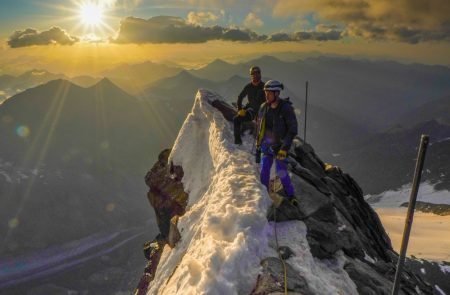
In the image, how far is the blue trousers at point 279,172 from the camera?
57.9 ft

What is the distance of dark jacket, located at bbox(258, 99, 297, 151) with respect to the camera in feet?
55.8

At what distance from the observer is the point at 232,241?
13.7 m

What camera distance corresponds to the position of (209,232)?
14.8 meters

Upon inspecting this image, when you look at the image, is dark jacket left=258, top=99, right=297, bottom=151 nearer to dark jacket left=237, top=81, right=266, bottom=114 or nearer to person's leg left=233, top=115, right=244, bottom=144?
dark jacket left=237, top=81, right=266, bottom=114

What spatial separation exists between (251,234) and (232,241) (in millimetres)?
857

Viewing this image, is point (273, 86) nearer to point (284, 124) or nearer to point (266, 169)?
point (284, 124)

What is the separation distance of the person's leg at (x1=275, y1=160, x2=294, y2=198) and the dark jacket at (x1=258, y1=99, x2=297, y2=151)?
29.0 inches

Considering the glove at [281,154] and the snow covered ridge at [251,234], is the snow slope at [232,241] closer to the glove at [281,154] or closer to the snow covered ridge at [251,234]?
the snow covered ridge at [251,234]

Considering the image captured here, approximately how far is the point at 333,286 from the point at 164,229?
2177 cm

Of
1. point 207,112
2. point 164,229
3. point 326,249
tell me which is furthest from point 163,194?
point 326,249

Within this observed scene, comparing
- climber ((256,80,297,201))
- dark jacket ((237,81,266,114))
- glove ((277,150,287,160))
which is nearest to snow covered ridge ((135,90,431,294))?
climber ((256,80,297,201))

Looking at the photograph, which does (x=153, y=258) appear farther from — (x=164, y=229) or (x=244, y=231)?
(x=244, y=231)

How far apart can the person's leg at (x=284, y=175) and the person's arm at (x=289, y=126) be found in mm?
914

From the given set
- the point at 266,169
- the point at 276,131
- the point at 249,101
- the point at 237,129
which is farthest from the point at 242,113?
the point at 276,131
